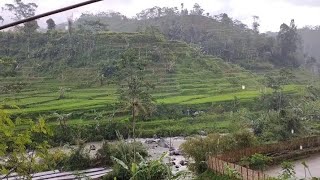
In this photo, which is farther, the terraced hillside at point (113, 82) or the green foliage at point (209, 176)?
the terraced hillside at point (113, 82)

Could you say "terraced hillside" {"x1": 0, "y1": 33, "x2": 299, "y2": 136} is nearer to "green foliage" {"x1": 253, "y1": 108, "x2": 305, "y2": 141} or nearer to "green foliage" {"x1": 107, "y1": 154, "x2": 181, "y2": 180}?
"green foliage" {"x1": 253, "y1": 108, "x2": 305, "y2": 141}

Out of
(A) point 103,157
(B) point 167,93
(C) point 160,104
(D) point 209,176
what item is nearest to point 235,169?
(D) point 209,176

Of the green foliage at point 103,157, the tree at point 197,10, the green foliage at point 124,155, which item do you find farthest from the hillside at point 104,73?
the tree at point 197,10

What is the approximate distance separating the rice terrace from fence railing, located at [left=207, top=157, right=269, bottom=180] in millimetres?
46

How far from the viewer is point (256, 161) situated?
18.4 meters

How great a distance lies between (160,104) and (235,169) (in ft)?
70.7

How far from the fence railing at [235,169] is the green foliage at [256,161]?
148 cm

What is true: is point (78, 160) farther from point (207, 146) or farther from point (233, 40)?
point (233, 40)

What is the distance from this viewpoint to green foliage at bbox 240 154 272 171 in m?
18.2

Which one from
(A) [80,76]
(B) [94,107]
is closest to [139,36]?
(A) [80,76]

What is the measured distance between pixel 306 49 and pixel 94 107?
3159 inches

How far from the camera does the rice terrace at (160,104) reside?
18812 millimetres

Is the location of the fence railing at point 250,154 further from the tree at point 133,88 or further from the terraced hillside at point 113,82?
the terraced hillside at point 113,82

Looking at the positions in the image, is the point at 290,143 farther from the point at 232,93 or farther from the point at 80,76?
the point at 80,76
